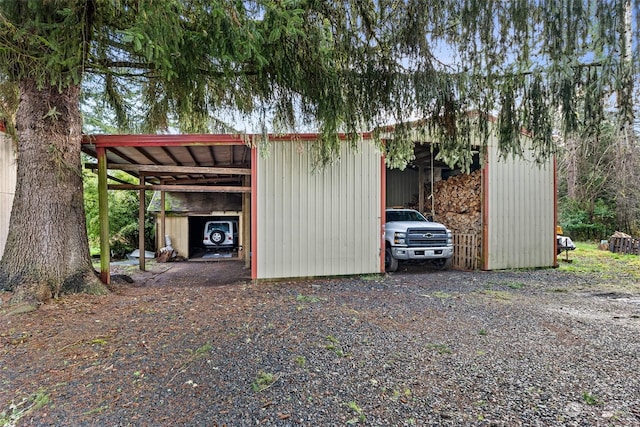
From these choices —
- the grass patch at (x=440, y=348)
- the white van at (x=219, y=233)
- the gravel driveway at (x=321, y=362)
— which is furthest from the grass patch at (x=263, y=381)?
the white van at (x=219, y=233)

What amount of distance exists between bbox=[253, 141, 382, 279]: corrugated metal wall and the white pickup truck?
2.36 ft

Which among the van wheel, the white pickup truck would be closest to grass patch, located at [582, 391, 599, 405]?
the white pickup truck

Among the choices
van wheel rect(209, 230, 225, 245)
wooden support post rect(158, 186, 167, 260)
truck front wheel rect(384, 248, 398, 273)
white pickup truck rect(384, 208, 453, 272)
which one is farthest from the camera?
van wheel rect(209, 230, 225, 245)

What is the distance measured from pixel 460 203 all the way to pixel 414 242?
2447mm

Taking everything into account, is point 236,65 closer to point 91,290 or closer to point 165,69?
point 165,69

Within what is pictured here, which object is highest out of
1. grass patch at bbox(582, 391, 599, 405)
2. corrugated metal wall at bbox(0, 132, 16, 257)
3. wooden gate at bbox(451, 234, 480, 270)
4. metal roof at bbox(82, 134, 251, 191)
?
metal roof at bbox(82, 134, 251, 191)

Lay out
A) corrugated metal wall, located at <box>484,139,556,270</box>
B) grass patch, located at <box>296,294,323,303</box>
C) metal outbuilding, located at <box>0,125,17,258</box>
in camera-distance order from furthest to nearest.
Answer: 1. corrugated metal wall, located at <box>484,139,556,270</box>
2. metal outbuilding, located at <box>0,125,17,258</box>
3. grass patch, located at <box>296,294,323,303</box>

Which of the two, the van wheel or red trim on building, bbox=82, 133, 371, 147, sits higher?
red trim on building, bbox=82, 133, 371, 147

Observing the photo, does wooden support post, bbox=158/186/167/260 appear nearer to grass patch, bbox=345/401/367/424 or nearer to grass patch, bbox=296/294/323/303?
grass patch, bbox=296/294/323/303

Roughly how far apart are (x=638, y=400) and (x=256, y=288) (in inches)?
198

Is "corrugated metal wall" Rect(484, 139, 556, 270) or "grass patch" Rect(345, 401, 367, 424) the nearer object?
"grass patch" Rect(345, 401, 367, 424)

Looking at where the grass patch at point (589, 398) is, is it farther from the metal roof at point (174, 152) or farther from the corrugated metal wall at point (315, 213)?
the metal roof at point (174, 152)

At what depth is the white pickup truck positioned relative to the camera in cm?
772

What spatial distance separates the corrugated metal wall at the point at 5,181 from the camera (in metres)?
5.33
